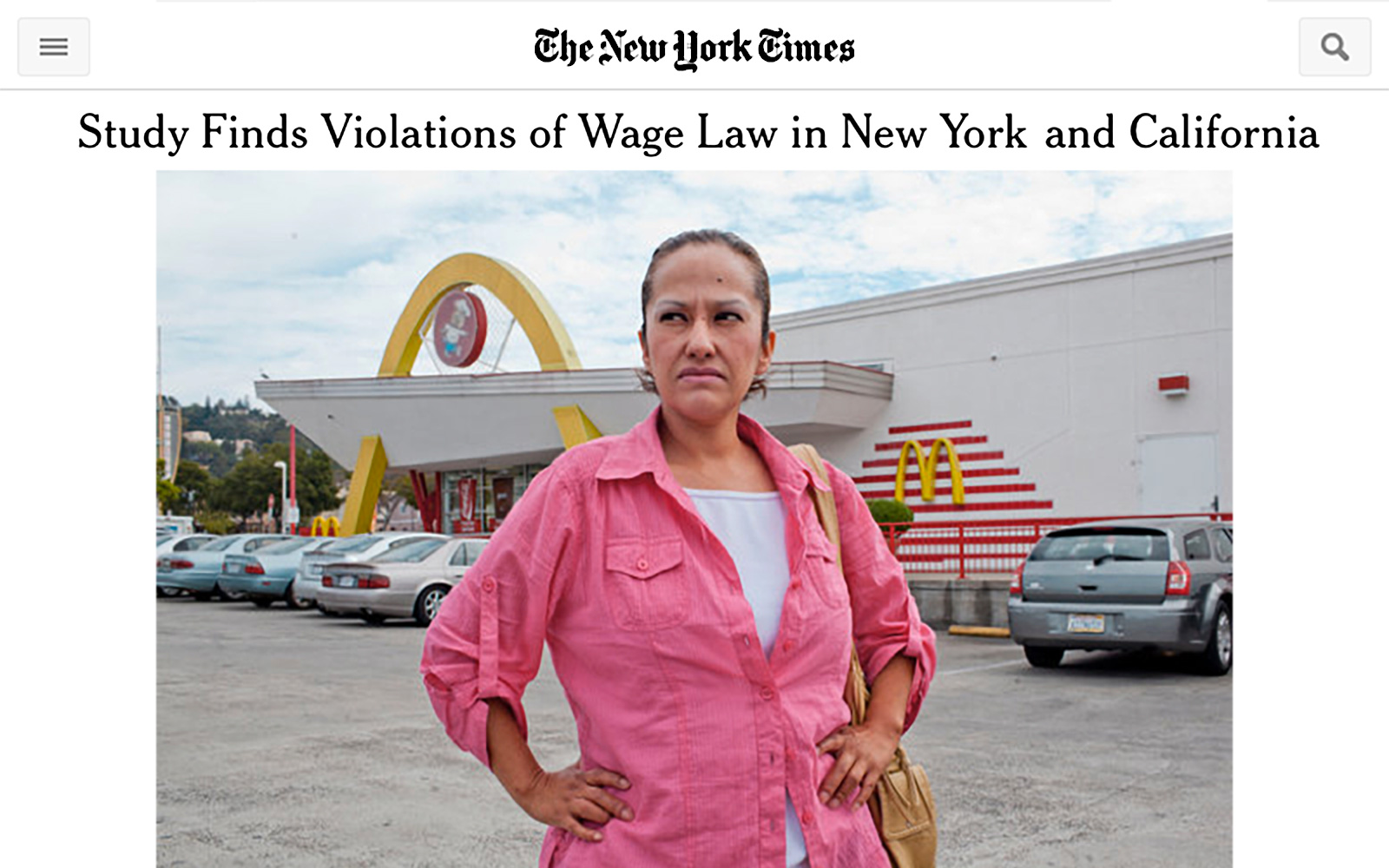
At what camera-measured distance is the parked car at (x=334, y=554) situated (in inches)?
698

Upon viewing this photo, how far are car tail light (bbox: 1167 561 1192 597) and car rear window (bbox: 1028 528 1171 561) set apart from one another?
0.45 ft

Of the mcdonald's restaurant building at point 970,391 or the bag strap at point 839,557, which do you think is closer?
the bag strap at point 839,557

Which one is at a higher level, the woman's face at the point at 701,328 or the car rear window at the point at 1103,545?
the woman's face at the point at 701,328

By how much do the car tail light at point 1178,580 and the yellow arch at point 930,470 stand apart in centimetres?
1304

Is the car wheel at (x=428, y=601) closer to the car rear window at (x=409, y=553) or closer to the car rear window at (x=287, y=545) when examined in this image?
the car rear window at (x=409, y=553)

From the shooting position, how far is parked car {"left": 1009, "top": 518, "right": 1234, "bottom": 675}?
33.3 ft

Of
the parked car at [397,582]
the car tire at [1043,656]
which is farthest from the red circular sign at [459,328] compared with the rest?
the car tire at [1043,656]

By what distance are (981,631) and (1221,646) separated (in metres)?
5.21

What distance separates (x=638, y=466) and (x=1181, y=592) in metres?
9.34

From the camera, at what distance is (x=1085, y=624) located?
34.3ft
